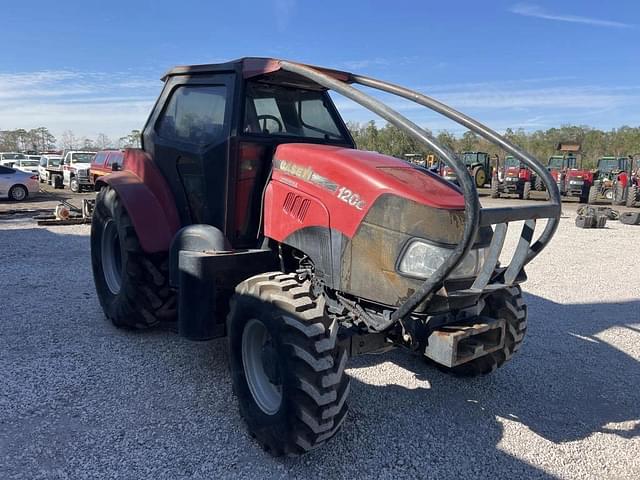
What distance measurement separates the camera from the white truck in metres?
19.9

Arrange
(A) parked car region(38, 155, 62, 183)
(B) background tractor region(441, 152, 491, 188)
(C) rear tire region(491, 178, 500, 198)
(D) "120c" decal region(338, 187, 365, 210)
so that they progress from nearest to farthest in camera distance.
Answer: (D) "120c" decal region(338, 187, 365, 210), (C) rear tire region(491, 178, 500, 198), (A) parked car region(38, 155, 62, 183), (B) background tractor region(441, 152, 491, 188)

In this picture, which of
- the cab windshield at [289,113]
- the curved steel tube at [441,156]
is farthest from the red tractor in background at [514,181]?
the curved steel tube at [441,156]

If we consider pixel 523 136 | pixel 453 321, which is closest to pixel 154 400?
pixel 453 321

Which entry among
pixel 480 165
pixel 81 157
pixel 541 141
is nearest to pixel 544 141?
pixel 541 141

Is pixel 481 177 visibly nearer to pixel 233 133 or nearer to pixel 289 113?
pixel 289 113

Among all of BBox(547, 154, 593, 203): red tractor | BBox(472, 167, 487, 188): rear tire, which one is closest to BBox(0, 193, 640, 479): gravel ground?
BBox(547, 154, 593, 203): red tractor

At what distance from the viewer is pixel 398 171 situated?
283cm

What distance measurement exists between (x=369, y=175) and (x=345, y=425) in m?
1.51

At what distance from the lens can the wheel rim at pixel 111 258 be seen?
4770 mm

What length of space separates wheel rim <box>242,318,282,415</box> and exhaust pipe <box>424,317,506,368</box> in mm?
888

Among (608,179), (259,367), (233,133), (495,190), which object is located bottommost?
(259,367)

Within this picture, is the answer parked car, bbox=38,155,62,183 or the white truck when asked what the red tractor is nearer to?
the white truck

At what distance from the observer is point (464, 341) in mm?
2709

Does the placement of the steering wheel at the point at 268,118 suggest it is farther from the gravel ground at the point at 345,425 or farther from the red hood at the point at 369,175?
the gravel ground at the point at 345,425
